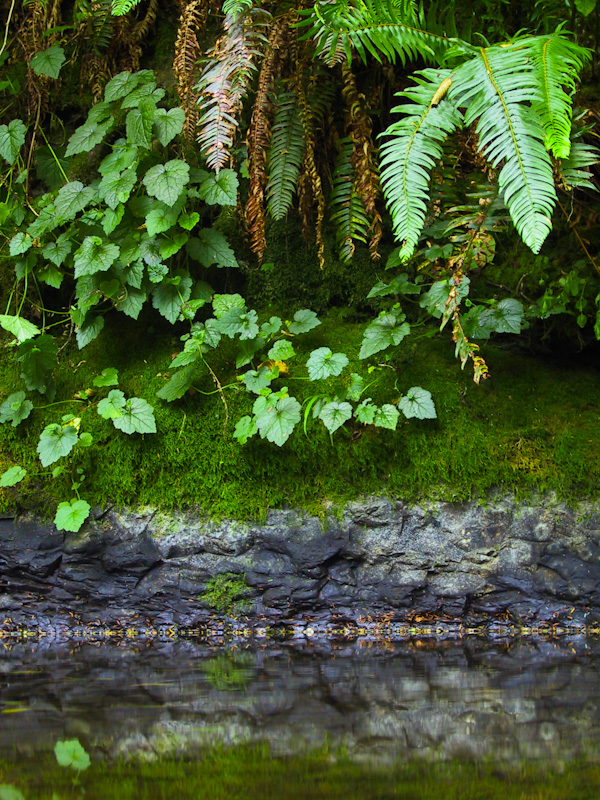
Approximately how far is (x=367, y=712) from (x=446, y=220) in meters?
2.34

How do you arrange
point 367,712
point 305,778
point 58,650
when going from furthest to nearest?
1. point 58,650
2. point 367,712
3. point 305,778

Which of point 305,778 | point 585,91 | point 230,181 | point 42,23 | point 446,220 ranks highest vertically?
point 42,23

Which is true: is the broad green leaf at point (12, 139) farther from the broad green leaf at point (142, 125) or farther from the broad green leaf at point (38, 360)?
the broad green leaf at point (38, 360)

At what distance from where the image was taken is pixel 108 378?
3.27 metres

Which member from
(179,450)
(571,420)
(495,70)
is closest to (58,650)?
(179,450)

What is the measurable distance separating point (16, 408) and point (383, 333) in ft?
5.91

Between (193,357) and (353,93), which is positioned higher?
(353,93)

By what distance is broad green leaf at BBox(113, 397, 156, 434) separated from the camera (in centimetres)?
304

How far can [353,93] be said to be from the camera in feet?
10.8

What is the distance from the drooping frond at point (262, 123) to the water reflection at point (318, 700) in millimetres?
2047

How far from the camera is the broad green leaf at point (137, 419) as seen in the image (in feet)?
9.99

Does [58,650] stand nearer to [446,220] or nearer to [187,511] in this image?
[187,511]

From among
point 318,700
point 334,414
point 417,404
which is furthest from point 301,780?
point 417,404

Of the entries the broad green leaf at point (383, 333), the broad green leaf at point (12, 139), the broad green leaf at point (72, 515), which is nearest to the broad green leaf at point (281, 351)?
the broad green leaf at point (383, 333)
